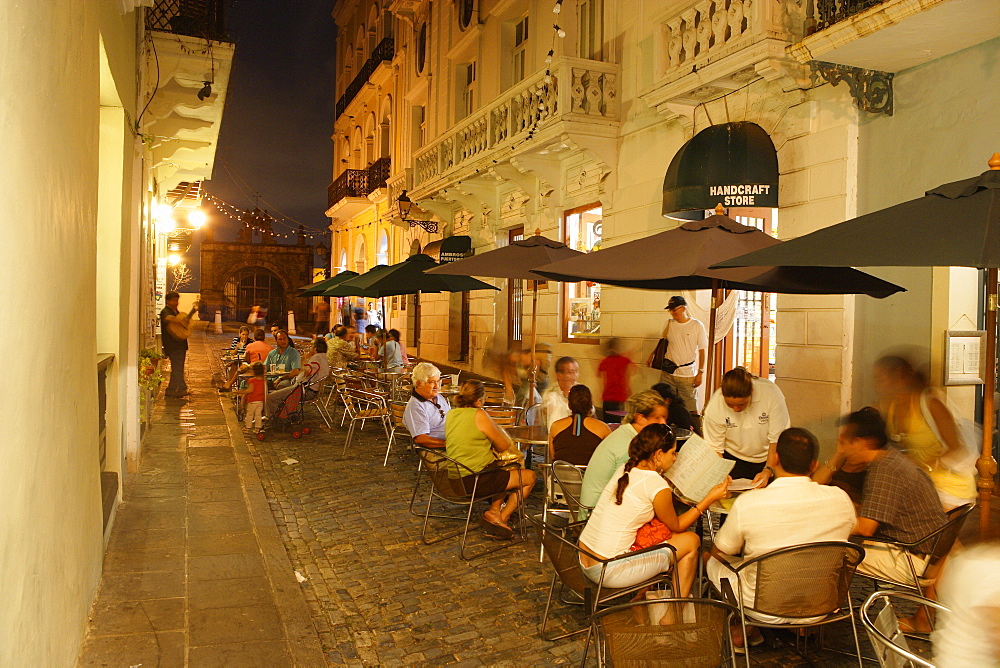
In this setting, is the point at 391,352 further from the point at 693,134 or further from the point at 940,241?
the point at 940,241

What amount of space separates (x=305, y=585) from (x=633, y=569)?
99.6 inches

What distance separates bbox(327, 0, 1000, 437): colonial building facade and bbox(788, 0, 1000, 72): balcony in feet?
0.07

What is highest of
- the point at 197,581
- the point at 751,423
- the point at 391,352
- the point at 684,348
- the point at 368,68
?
the point at 368,68

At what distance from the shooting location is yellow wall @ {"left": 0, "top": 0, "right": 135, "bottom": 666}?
258 centimetres

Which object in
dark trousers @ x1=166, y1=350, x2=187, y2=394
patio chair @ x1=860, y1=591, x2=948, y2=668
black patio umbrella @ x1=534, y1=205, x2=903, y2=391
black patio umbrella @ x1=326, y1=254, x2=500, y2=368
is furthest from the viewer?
dark trousers @ x1=166, y1=350, x2=187, y2=394

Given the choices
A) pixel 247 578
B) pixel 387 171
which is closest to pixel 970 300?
pixel 247 578

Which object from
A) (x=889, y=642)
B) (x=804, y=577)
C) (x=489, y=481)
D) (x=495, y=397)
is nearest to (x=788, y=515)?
(x=804, y=577)

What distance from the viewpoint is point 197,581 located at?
5168mm

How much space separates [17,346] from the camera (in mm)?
2664

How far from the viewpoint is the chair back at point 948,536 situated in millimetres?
4037

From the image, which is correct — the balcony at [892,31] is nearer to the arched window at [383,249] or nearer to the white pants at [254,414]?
the white pants at [254,414]

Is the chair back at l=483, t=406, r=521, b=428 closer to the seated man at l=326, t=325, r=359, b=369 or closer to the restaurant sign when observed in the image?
the restaurant sign

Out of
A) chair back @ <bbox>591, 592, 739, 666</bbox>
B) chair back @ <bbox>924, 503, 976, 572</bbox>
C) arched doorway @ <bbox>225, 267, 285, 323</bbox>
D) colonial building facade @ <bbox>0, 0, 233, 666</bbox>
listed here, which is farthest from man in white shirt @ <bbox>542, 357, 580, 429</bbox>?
arched doorway @ <bbox>225, 267, 285, 323</bbox>

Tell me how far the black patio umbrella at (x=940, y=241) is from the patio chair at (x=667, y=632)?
4.84 ft
